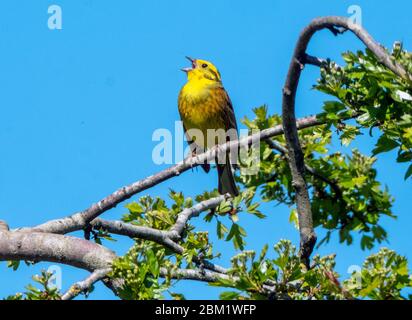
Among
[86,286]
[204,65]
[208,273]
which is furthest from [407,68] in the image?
[204,65]

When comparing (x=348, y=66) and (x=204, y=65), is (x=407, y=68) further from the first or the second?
(x=204, y=65)

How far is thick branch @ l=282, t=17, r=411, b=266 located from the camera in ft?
15.9

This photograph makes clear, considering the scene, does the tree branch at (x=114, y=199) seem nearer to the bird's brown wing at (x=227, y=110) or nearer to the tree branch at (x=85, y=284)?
the tree branch at (x=85, y=284)

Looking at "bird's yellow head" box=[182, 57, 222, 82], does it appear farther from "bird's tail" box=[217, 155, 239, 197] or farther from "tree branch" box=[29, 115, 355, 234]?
"tree branch" box=[29, 115, 355, 234]

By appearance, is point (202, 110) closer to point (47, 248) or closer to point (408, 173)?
point (47, 248)

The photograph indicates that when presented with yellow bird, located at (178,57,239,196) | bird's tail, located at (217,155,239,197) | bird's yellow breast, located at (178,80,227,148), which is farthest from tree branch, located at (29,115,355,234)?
bird's yellow breast, located at (178,80,227,148)

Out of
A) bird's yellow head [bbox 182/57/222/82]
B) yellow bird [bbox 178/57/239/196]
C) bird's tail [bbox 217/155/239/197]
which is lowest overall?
bird's tail [bbox 217/155/239/197]

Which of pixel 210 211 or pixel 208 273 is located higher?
pixel 210 211

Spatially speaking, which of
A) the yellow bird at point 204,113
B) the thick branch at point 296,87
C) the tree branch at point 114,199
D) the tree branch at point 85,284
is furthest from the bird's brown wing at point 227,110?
the tree branch at point 85,284

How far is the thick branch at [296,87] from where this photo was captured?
4.83m

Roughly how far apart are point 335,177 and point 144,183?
1.95 meters

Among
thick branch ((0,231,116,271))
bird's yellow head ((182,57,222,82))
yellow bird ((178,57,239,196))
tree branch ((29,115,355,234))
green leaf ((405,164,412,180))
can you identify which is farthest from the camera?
bird's yellow head ((182,57,222,82))

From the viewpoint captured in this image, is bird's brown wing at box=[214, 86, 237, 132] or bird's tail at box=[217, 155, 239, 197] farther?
bird's brown wing at box=[214, 86, 237, 132]

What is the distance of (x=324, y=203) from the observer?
7.66m
